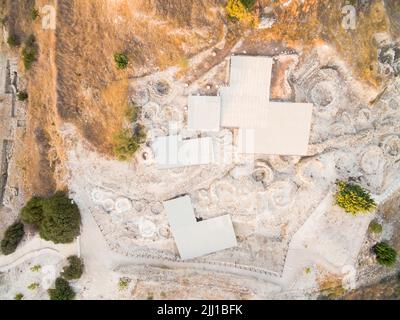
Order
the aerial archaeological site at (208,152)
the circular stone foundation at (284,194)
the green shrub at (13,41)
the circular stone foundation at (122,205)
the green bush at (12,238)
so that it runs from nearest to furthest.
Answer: the aerial archaeological site at (208,152) < the circular stone foundation at (122,205) < the circular stone foundation at (284,194) < the green bush at (12,238) < the green shrub at (13,41)

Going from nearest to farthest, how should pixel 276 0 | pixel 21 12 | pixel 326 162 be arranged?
pixel 276 0 → pixel 326 162 → pixel 21 12

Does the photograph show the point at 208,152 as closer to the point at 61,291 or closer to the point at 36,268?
the point at 61,291

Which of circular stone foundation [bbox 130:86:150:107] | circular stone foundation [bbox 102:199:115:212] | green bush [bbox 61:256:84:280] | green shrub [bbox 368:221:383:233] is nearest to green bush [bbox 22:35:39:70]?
circular stone foundation [bbox 130:86:150:107]

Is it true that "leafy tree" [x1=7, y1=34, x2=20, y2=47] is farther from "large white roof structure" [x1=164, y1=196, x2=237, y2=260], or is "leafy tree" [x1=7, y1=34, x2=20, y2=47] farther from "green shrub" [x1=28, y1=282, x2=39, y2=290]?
"green shrub" [x1=28, y1=282, x2=39, y2=290]

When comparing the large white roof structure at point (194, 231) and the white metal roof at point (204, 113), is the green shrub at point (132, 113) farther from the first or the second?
the large white roof structure at point (194, 231)

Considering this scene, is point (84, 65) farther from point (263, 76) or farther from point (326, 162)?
point (326, 162)

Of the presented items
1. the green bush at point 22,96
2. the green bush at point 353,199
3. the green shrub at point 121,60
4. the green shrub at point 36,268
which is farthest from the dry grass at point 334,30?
the green shrub at point 36,268
